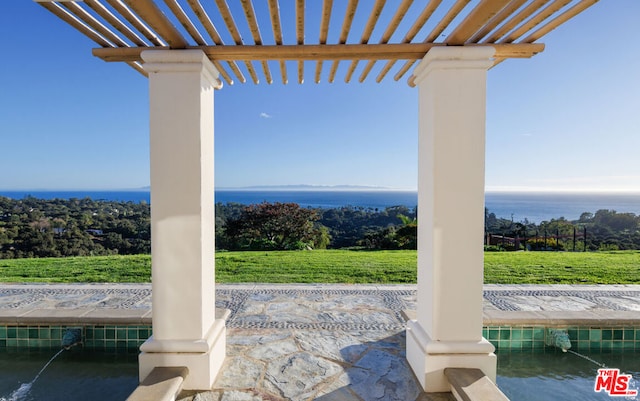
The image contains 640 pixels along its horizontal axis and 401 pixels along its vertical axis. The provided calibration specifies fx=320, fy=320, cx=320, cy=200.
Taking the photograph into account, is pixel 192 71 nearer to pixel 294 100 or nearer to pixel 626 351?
pixel 626 351

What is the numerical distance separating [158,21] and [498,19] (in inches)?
83.3

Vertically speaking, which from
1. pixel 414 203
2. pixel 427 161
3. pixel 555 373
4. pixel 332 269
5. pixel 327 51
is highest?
pixel 327 51

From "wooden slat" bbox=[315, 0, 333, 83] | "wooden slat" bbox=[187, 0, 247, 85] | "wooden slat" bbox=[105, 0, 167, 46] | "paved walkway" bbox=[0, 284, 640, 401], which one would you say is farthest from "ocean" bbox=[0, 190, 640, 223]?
"wooden slat" bbox=[105, 0, 167, 46]

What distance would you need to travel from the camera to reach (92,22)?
2.00m

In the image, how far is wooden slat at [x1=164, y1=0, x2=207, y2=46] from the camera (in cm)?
183

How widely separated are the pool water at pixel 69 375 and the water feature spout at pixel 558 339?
405 cm

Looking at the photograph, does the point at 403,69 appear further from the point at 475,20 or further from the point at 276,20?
the point at 276,20

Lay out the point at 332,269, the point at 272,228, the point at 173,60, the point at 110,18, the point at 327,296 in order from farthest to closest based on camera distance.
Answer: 1. the point at 272,228
2. the point at 332,269
3. the point at 327,296
4. the point at 173,60
5. the point at 110,18

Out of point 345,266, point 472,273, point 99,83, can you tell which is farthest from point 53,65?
point 472,273

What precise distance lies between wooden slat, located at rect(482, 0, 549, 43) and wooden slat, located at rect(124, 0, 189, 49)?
85.9 inches

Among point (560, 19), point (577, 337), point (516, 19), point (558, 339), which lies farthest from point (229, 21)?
point (577, 337)

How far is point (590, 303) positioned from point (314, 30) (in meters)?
5.15

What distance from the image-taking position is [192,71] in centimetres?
231

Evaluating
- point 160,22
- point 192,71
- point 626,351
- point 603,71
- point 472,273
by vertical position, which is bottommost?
point 626,351
